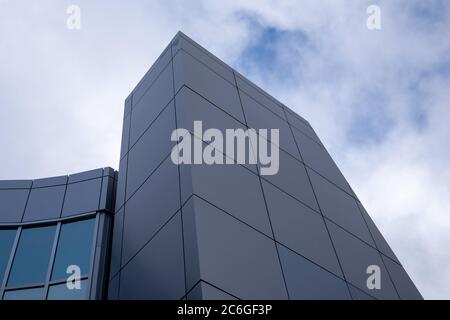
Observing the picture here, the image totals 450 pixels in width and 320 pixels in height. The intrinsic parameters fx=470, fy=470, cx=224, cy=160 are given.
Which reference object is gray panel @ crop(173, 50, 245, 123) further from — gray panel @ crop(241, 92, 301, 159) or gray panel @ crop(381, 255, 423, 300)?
gray panel @ crop(381, 255, 423, 300)

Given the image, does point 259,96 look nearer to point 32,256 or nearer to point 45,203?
point 45,203

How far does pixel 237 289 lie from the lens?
7.07 metres

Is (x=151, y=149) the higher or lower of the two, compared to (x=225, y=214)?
higher

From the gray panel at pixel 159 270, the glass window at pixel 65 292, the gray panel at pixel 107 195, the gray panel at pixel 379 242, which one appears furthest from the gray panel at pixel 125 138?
the gray panel at pixel 379 242

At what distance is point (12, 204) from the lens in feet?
44.4

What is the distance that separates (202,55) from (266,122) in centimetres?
257

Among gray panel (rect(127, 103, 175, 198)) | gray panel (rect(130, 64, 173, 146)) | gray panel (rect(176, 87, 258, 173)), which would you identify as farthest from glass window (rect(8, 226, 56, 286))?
gray panel (rect(176, 87, 258, 173))

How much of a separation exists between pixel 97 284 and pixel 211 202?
3.88m

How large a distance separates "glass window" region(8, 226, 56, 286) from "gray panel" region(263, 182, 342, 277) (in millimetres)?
6195

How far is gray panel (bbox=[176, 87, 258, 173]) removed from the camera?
31.8ft

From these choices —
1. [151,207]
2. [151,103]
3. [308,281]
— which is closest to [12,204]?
[151,103]
